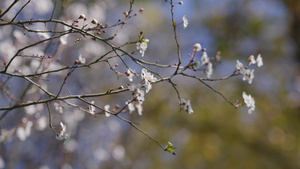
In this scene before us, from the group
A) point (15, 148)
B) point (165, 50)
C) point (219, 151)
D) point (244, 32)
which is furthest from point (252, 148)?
point (15, 148)

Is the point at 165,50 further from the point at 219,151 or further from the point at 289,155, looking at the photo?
the point at 289,155

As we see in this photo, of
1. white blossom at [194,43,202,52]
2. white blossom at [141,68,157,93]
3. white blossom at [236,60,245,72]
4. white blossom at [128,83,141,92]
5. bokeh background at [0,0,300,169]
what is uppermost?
bokeh background at [0,0,300,169]

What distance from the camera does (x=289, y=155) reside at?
5.22m

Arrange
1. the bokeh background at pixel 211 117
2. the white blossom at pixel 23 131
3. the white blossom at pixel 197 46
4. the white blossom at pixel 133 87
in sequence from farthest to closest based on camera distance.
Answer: the bokeh background at pixel 211 117 → the white blossom at pixel 23 131 → the white blossom at pixel 197 46 → the white blossom at pixel 133 87

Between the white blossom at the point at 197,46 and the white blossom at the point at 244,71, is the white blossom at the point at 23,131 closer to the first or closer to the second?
the white blossom at the point at 197,46

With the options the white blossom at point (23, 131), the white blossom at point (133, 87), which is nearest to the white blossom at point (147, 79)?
the white blossom at point (133, 87)

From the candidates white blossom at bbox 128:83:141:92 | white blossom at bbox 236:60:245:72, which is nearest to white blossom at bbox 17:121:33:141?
white blossom at bbox 128:83:141:92

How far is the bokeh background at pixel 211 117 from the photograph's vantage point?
5.34 m

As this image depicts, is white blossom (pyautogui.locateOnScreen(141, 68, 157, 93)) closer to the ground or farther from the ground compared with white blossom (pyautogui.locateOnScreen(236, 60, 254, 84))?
closer to the ground

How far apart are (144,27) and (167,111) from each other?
2.57 m

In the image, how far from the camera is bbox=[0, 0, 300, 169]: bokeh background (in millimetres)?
5344

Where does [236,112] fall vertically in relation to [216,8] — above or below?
below

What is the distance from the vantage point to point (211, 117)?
593 centimetres

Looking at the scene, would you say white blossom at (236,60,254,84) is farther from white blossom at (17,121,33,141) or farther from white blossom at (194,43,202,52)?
white blossom at (17,121,33,141)
